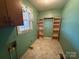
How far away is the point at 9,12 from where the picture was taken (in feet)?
4.71

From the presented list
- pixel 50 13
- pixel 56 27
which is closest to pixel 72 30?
pixel 56 27

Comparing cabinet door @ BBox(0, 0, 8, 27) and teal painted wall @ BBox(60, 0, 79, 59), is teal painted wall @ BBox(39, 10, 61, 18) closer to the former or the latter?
teal painted wall @ BBox(60, 0, 79, 59)

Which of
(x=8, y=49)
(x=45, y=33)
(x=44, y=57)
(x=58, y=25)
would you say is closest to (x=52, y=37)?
(x=45, y=33)

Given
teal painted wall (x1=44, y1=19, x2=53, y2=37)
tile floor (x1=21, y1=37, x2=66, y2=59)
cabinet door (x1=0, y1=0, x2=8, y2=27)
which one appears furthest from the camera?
teal painted wall (x1=44, y1=19, x2=53, y2=37)

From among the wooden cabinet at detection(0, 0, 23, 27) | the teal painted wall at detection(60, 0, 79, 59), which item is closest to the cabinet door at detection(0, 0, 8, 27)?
the wooden cabinet at detection(0, 0, 23, 27)

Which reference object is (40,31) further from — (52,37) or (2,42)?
(2,42)

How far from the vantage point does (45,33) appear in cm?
518

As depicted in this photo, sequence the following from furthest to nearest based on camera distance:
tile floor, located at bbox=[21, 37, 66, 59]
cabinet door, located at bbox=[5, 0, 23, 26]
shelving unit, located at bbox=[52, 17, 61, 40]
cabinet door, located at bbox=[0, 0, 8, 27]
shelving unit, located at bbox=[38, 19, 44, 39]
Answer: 1. shelving unit, located at bbox=[38, 19, 44, 39]
2. shelving unit, located at bbox=[52, 17, 61, 40]
3. tile floor, located at bbox=[21, 37, 66, 59]
4. cabinet door, located at bbox=[5, 0, 23, 26]
5. cabinet door, located at bbox=[0, 0, 8, 27]

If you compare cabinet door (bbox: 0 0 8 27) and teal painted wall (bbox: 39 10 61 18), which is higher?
teal painted wall (bbox: 39 10 61 18)

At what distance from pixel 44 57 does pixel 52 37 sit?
2.51 meters

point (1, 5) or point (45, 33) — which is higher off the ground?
point (1, 5)

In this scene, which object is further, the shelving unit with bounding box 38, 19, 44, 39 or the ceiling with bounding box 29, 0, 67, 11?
the shelving unit with bounding box 38, 19, 44, 39

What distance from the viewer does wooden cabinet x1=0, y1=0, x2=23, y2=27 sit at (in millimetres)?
1291

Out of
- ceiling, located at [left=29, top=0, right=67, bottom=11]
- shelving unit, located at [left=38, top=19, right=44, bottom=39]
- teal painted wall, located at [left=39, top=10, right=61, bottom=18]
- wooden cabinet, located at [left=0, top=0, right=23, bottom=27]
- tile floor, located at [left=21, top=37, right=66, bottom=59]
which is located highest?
ceiling, located at [left=29, top=0, right=67, bottom=11]
